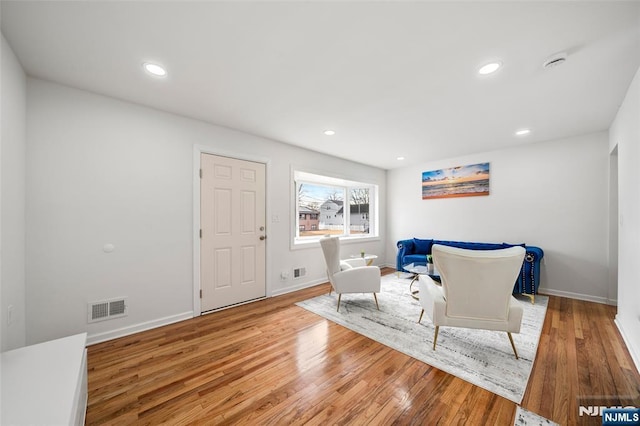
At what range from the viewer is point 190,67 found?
202cm

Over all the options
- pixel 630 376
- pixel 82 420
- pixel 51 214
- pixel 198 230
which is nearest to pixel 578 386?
pixel 630 376

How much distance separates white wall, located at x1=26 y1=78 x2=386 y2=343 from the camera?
2191 mm

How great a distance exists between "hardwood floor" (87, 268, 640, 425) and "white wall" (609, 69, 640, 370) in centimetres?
21

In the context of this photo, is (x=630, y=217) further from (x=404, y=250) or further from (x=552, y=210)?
(x=404, y=250)

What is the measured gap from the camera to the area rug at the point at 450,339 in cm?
191

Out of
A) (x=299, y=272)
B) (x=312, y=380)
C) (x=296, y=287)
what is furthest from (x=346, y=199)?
(x=312, y=380)

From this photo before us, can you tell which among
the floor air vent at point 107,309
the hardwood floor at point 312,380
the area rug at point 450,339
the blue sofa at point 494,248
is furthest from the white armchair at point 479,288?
the floor air vent at point 107,309

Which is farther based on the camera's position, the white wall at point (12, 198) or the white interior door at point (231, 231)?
the white interior door at point (231, 231)

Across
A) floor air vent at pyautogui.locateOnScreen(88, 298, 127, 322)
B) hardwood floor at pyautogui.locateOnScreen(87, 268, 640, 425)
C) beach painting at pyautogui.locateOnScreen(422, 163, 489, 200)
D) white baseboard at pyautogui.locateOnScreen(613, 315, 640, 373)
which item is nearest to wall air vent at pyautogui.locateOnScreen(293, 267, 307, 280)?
hardwood floor at pyautogui.locateOnScreen(87, 268, 640, 425)

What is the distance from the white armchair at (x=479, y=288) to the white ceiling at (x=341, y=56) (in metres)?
1.51

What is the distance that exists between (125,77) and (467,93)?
3.18 meters

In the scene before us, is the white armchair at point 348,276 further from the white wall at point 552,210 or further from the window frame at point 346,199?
the white wall at point 552,210

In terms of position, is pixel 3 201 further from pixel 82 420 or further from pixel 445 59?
pixel 445 59

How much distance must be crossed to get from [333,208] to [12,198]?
4.57 metres
